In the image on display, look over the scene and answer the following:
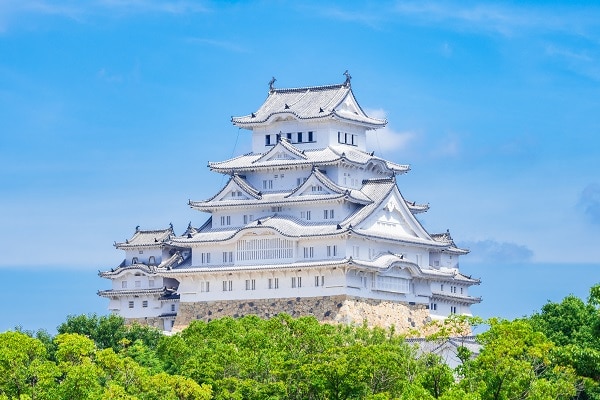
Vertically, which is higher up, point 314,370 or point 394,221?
point 394,221

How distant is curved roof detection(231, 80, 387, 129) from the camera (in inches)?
4085

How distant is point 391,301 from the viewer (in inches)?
3954

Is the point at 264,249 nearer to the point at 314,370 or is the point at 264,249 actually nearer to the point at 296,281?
the point at 296,281

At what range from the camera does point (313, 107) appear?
344ft

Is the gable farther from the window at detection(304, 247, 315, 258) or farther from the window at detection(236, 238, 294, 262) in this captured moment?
the window at detection(236, 238, 294, 262)

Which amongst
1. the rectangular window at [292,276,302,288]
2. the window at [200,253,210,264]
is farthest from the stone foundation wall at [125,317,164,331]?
the rectangular window at [292,276,302,288]

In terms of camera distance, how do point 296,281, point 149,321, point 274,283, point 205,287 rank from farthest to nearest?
point 149,321 → point 205,287 → point 274,283 → point 296,281

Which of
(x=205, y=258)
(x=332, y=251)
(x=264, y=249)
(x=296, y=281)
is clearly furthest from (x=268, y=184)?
(x=332, y=251)

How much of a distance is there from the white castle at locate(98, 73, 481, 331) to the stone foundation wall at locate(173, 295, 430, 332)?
0.08 meters

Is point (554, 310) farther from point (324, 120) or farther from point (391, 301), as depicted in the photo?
point (324, 120)

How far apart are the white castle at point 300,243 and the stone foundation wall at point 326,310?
0.08 meters

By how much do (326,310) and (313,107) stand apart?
13730 millimetres

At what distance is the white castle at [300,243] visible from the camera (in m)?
98.2

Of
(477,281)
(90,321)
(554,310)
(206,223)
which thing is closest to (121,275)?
(206,223)
